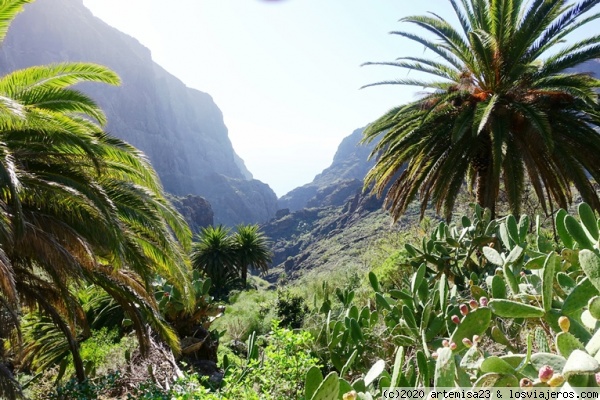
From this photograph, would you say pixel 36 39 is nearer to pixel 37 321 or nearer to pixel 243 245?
pixel 243 245

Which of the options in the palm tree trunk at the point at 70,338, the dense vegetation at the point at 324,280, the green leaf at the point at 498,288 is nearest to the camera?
the green leaf at the point at 498,288

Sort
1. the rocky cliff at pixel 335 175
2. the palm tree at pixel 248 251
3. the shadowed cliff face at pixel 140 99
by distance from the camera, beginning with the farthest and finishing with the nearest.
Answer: the rocky cliff at pixel 335 175
the shadowed cliff face at pixel 140 99
the palm tree at pixel 248 251

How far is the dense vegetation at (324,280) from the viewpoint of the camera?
3.04 metres

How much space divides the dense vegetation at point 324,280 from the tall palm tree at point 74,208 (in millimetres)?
25

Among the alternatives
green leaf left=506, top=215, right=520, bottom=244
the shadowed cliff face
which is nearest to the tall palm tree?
green leaf left=506, top=215, right=520, bottom=244

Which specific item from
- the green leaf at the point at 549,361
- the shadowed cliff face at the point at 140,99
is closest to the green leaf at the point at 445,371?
the green leaf at the point at 549,361

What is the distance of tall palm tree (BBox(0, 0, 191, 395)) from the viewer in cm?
480

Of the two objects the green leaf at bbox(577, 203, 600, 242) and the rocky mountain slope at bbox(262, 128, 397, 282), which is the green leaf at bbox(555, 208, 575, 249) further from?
the rocky mountain slope at bbox(262, 128, 397, 282)

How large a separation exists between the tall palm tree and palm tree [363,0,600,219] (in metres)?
4.38

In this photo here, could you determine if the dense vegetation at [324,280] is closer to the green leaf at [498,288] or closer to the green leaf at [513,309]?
the green leaf at [498,288]

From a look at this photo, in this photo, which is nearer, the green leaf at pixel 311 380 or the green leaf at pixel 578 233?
the green leaf at pixel 311 380

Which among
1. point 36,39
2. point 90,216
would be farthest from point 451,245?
point 36,39

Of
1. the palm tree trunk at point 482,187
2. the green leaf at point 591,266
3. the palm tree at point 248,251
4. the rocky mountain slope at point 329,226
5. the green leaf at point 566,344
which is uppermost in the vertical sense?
the green leaf at point 591,266

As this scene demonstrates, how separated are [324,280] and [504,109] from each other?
403cm
